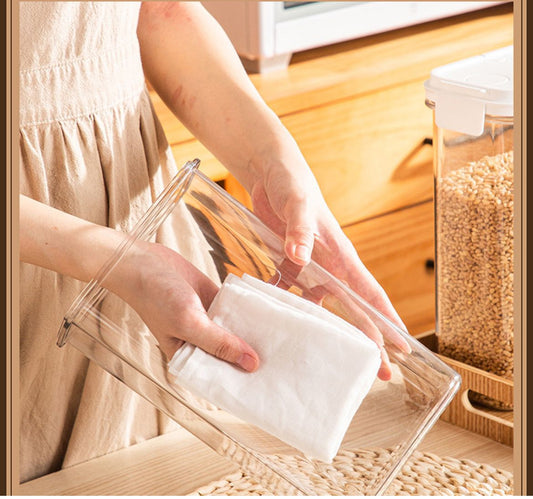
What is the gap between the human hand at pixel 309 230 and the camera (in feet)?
1.68

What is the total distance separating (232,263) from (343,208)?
732mm

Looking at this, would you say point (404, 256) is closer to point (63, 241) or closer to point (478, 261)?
point (478, 261)

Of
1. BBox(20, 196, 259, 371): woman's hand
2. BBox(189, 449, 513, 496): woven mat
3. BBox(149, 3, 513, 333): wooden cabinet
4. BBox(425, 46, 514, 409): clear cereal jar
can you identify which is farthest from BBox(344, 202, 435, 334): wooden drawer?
BBox(20, 196, 259, 371): woman's hand

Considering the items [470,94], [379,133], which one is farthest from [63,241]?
[379,133]

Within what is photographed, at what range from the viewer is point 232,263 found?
1.70 ft

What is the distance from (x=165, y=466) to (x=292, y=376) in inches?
9.1

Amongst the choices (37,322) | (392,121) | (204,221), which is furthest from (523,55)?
(392,121)

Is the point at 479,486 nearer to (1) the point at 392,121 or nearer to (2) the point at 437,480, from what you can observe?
(2) the point at 437,480

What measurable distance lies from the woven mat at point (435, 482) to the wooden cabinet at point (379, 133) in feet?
1.77

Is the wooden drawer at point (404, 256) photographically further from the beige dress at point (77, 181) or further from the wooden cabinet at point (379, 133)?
the beige dress at point (77, 181)

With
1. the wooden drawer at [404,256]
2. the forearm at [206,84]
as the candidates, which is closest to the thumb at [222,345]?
the forearm at [206,84]

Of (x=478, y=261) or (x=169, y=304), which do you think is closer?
(x=169, y=304)

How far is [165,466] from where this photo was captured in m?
0.64

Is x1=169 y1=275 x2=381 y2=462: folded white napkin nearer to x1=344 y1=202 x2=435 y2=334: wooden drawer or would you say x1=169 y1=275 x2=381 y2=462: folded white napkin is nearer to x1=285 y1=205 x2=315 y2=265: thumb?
x1=285 y1=205 x2=315 y2=265: thumb
